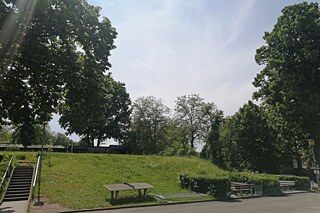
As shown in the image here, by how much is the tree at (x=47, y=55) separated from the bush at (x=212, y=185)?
10172 mm

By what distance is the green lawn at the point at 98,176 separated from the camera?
15.0 metres

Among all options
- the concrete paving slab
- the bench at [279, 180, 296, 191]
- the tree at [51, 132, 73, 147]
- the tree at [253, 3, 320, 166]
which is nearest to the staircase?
the concrete paving slab

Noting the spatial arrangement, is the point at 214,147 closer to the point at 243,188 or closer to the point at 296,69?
the point at 296,69

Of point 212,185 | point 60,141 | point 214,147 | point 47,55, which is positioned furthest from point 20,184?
point 60,141

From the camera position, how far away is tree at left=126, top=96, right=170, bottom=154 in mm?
53094

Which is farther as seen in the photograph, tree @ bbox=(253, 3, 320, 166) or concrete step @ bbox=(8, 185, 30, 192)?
tree @ bbox=(253, 3, 320, 166)

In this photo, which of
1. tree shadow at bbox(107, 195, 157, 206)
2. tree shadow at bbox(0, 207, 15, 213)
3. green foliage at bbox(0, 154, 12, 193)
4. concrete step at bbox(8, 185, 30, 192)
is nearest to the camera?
tree shadow at bbox(0, 207, 15, 213)

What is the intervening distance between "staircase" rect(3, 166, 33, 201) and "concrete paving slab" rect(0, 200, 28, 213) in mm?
872

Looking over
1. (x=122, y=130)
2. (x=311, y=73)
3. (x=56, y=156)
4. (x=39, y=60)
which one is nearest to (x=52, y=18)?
(x=39, y=60)

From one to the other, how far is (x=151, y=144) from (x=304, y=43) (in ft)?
108

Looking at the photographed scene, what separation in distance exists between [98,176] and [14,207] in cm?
801

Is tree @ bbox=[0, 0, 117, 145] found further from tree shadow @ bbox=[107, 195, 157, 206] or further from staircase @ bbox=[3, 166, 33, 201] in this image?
tree shadow @ bbox=[107, 195, 157, 206]

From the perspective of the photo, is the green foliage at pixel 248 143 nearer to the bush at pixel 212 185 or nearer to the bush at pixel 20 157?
the bush at pixel 212 185

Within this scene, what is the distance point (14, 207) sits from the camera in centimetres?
1295
